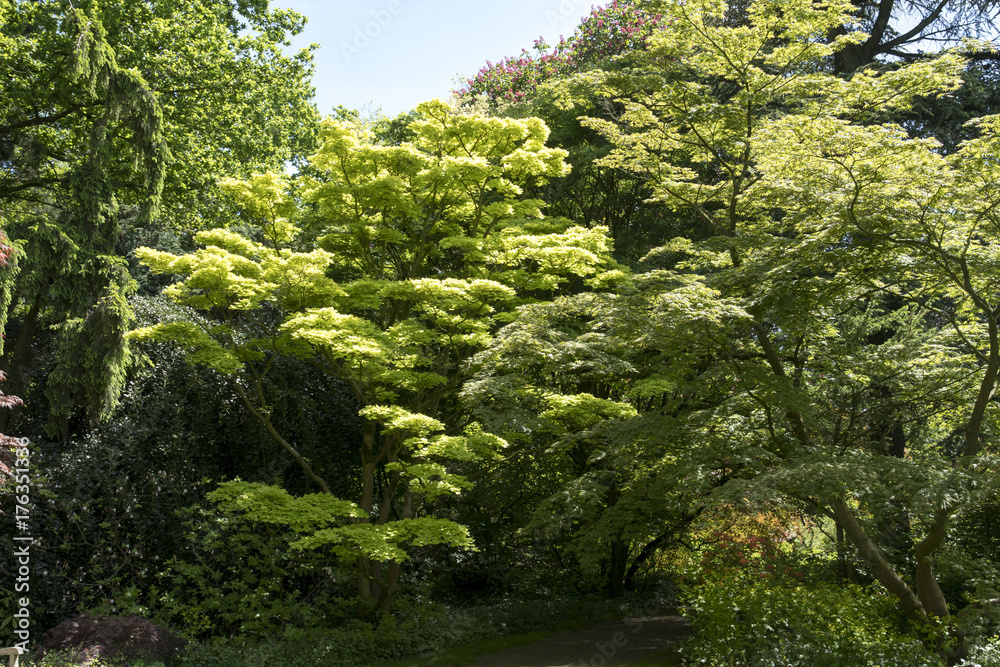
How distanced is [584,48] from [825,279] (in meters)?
10.0

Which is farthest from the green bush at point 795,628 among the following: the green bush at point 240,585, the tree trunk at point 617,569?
the green bush at point 240,585

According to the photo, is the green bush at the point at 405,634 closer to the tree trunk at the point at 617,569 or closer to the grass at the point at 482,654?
the grass at the point at 482,654

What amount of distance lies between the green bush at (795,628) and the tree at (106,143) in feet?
25.2

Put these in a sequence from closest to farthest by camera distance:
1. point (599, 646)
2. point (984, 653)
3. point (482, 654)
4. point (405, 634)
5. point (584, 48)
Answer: point (984, 653) < point (405, 634) < point (482, 654) < point (599, 646) < point (584, 48)

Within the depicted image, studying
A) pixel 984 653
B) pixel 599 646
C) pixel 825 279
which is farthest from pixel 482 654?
pixel 825 279

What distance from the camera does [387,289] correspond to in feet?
27.3

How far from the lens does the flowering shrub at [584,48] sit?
1517 centimetres

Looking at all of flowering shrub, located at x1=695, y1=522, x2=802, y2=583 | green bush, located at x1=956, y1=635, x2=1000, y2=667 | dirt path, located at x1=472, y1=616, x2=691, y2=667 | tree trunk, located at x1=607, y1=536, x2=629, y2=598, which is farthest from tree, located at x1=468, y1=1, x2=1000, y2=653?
tree trunk, located at x1=607, y1=536, x2=629, y2=598

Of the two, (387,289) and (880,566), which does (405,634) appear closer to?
(387,289)

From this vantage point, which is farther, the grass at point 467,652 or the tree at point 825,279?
the grass at point 467,652

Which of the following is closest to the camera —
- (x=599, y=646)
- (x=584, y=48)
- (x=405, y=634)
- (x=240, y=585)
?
(x=240, y=585)

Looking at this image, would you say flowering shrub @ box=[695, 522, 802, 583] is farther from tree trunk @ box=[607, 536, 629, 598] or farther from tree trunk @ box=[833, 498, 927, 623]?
tree trunk @ box=[607, 536, 629, 598]

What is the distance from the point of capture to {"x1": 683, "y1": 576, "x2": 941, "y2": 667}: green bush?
19.0ft

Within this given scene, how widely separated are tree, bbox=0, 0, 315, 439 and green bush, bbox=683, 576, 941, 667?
302 inches
